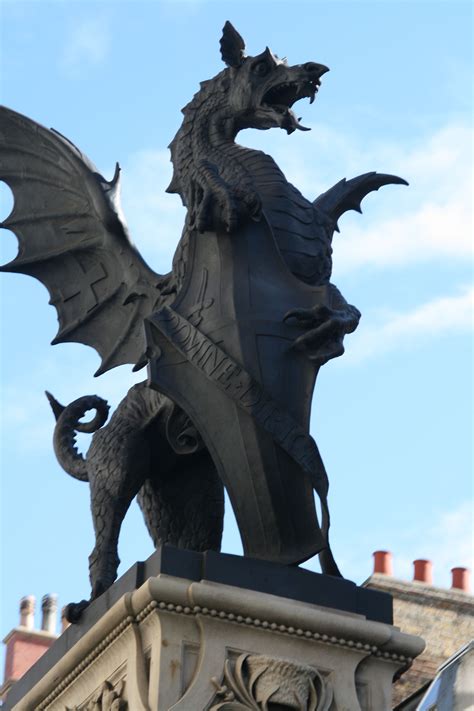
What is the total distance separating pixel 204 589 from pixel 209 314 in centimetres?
161

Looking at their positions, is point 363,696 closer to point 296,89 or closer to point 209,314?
point 209,314

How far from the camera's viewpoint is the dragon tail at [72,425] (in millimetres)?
13062

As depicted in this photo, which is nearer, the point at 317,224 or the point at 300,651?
the point at 300,651

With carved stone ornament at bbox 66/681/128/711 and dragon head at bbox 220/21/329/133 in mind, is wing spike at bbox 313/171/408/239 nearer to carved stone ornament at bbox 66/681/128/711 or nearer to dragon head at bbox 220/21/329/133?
dragon head at bbox 220/21/329/133

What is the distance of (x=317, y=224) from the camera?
1255 centimetres

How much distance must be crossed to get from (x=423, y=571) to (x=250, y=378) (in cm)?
1420

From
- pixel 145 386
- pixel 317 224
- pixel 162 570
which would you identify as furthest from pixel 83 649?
pixel 317 224

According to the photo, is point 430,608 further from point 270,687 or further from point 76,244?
point 270,687

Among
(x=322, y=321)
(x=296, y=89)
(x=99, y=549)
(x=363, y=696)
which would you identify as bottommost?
(x=363, y=696)

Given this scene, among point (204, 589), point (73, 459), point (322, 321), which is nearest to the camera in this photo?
point (204, 589)

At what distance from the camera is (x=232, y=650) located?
11.3 meters

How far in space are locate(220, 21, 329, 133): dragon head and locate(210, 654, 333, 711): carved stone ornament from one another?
10.1ft

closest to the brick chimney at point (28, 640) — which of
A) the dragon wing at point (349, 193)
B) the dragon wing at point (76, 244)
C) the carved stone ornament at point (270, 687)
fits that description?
the dragon wing at point (76, 244)

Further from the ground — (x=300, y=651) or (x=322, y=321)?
(x=322, y=321)
